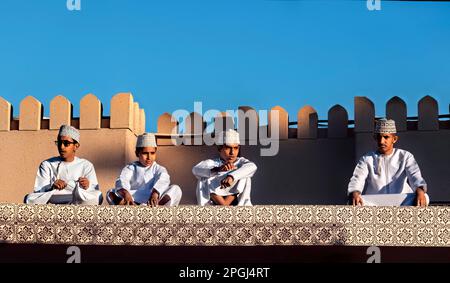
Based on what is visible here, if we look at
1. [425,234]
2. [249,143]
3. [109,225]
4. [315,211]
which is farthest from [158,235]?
[249,143]

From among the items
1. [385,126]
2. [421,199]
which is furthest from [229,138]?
[421,199]

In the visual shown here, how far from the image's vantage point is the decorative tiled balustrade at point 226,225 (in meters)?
7.48

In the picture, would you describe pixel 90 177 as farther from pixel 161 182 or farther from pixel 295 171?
pixel 295 171

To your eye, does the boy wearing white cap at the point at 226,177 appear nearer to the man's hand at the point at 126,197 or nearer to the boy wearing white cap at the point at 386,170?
the man's hand at the point at 126,197

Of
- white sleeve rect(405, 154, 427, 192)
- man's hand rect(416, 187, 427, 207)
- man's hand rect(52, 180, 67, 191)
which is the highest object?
white sleeve rect(405, 154, 427, 192)

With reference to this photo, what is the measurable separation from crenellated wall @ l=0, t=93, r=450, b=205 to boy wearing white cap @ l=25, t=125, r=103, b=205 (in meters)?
2.74

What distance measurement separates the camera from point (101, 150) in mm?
12211

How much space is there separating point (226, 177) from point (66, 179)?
140 centimetres

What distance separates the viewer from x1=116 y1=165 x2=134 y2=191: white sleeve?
29.5 ft

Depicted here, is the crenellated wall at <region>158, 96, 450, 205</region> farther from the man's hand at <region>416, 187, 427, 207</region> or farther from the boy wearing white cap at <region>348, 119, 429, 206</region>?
the man's hand at <region>416, 187, 427, 207</region>

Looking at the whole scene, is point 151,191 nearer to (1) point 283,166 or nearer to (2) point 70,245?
(2) point 70,245

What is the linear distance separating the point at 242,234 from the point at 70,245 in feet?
3.98

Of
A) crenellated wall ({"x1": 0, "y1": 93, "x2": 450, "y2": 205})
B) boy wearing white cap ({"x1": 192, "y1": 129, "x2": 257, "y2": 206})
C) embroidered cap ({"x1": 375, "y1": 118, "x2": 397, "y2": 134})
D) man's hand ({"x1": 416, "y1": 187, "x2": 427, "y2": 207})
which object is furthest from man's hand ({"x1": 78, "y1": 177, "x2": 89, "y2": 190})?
crenellated wall ({"x1": 0, "y1": 93, "x2": 450, "y2": 205})

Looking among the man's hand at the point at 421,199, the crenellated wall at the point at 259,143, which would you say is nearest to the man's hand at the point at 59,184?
the man's hand at the point at 421,199
